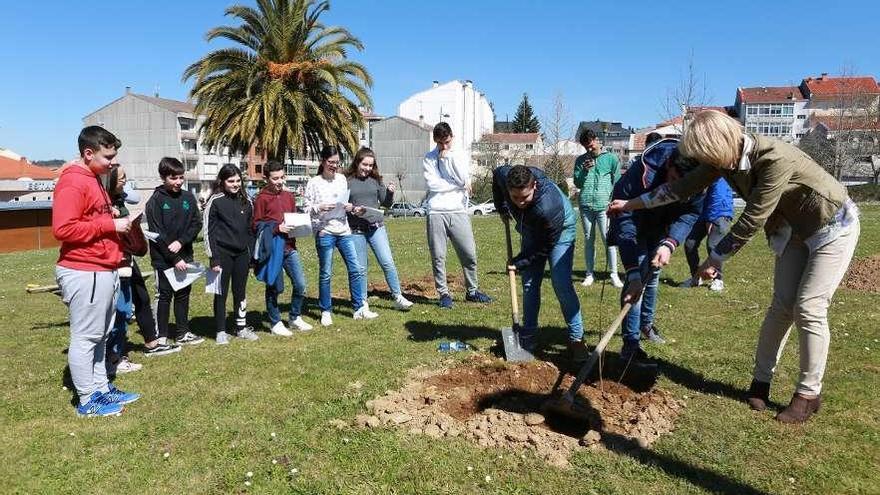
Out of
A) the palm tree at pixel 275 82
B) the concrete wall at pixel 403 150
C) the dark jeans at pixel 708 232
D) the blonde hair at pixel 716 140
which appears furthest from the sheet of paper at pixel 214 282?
the concrete wall at pixel 403 150

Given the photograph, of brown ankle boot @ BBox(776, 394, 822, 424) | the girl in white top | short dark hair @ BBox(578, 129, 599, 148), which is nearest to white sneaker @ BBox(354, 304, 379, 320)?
the girl in white top

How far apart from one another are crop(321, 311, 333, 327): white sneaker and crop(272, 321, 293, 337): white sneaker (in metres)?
0.47

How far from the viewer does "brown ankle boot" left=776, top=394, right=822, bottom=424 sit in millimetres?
4016

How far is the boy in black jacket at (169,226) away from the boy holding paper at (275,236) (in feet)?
2.26

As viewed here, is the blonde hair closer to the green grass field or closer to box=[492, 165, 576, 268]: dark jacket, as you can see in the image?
box=[492, 165, 576, 268]: dark jacket

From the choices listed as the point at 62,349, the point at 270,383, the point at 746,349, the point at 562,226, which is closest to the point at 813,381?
the point at 746,349

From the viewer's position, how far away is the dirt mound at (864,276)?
814 centimetres

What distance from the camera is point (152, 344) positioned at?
6.00 meters

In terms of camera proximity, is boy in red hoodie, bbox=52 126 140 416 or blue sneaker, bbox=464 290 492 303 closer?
boy in red hoodie, bbox=52 126 140 416

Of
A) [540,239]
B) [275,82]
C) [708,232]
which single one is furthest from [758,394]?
[275,82]

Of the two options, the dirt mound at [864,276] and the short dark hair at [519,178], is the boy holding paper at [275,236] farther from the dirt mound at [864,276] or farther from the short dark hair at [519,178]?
the dirt mound at [864,276]

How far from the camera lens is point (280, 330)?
6645mm

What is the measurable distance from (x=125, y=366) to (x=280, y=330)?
164cm

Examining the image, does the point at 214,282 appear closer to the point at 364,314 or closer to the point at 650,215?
the point at 364,314
